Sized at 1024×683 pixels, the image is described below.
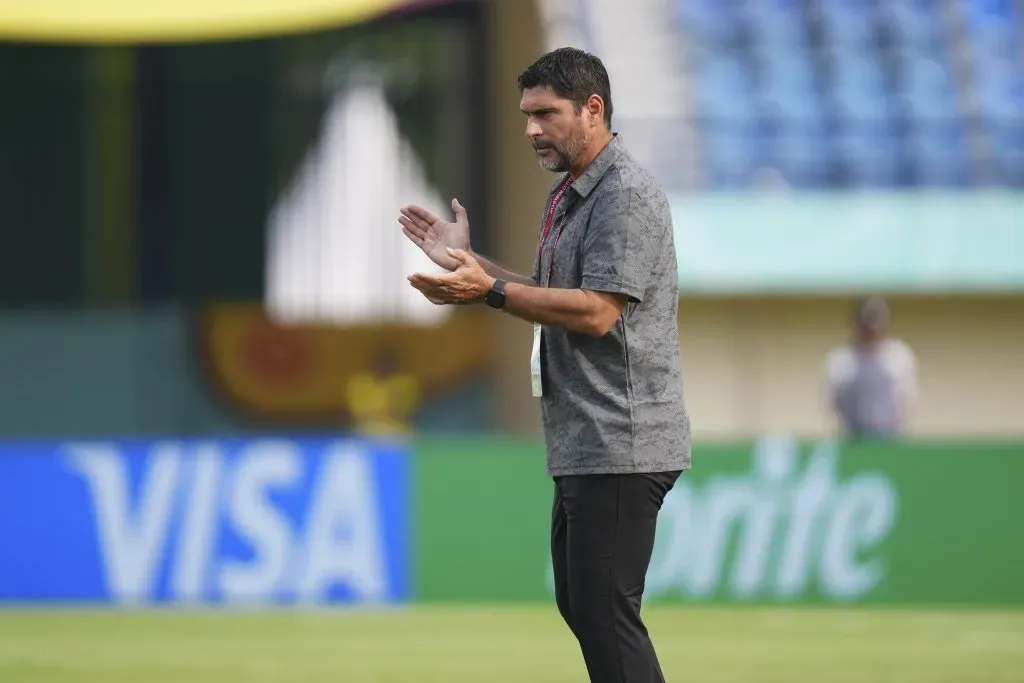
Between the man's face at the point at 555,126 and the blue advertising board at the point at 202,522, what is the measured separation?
21.0 ft

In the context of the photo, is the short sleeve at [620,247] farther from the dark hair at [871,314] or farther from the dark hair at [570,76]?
the dark hair at [871,314]

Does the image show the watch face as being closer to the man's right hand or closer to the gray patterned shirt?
the gray patterned shirt

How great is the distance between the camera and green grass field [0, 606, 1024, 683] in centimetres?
794

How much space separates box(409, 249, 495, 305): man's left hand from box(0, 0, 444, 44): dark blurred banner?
8.05 m

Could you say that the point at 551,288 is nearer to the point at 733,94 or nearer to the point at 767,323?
the point at 767,323

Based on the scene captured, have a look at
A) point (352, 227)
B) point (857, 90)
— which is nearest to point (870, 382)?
point (857, 90)

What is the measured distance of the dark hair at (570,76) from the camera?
4.65m

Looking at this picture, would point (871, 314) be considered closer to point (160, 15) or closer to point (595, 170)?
point (160, 15)

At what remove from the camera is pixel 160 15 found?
12.9 meters

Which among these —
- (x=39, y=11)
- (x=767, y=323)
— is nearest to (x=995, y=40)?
(x=767, y=323)

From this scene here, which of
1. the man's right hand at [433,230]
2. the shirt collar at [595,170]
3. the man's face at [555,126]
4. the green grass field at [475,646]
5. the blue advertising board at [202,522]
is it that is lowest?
the green grass field at [475,646]

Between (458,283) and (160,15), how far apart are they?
29.5 ft

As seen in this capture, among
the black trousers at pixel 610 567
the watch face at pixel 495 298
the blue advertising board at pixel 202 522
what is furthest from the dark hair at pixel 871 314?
the watch face at pixel 495 298

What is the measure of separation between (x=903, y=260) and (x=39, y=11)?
25.3 ft
